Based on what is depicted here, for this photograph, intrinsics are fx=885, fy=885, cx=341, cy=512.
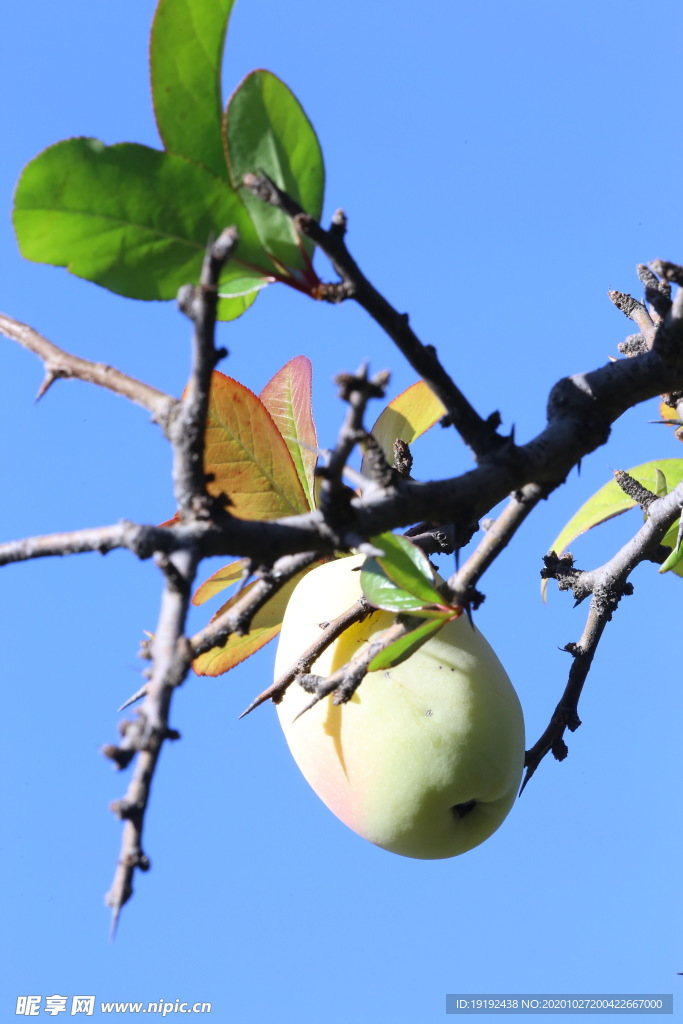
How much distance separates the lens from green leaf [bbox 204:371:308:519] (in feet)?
3.52

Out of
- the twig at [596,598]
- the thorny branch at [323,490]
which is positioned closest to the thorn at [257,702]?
the thorny branch at [323,490]

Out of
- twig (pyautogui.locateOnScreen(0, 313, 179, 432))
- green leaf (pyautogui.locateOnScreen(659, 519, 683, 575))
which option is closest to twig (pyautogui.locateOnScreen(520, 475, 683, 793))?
green leaf (pyautogui.locateOnScreen(659, 519, 683, 575))

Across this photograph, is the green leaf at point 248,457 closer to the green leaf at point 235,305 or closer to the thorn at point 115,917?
the green leaf at point 235,305

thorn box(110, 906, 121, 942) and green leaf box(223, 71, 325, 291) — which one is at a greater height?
green leaf box(223, 71, 325, 291)

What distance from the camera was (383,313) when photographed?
669mm

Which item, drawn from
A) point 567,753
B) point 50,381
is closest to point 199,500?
point 50,381

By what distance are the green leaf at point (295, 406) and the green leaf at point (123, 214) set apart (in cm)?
53

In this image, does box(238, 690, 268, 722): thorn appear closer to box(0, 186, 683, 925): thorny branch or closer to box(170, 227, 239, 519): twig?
box(0, 186, 683, 925): thorny branch

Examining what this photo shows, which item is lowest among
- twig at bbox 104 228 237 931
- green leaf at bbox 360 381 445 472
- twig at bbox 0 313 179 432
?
twig at bbox 104 228 237 931

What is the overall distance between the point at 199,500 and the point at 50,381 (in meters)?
0.22

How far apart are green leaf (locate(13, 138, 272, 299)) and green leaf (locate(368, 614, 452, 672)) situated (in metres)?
0.33

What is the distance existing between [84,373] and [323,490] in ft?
0.80

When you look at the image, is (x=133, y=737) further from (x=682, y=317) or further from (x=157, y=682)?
(x=682, y=317)

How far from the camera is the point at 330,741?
39.6 inches
